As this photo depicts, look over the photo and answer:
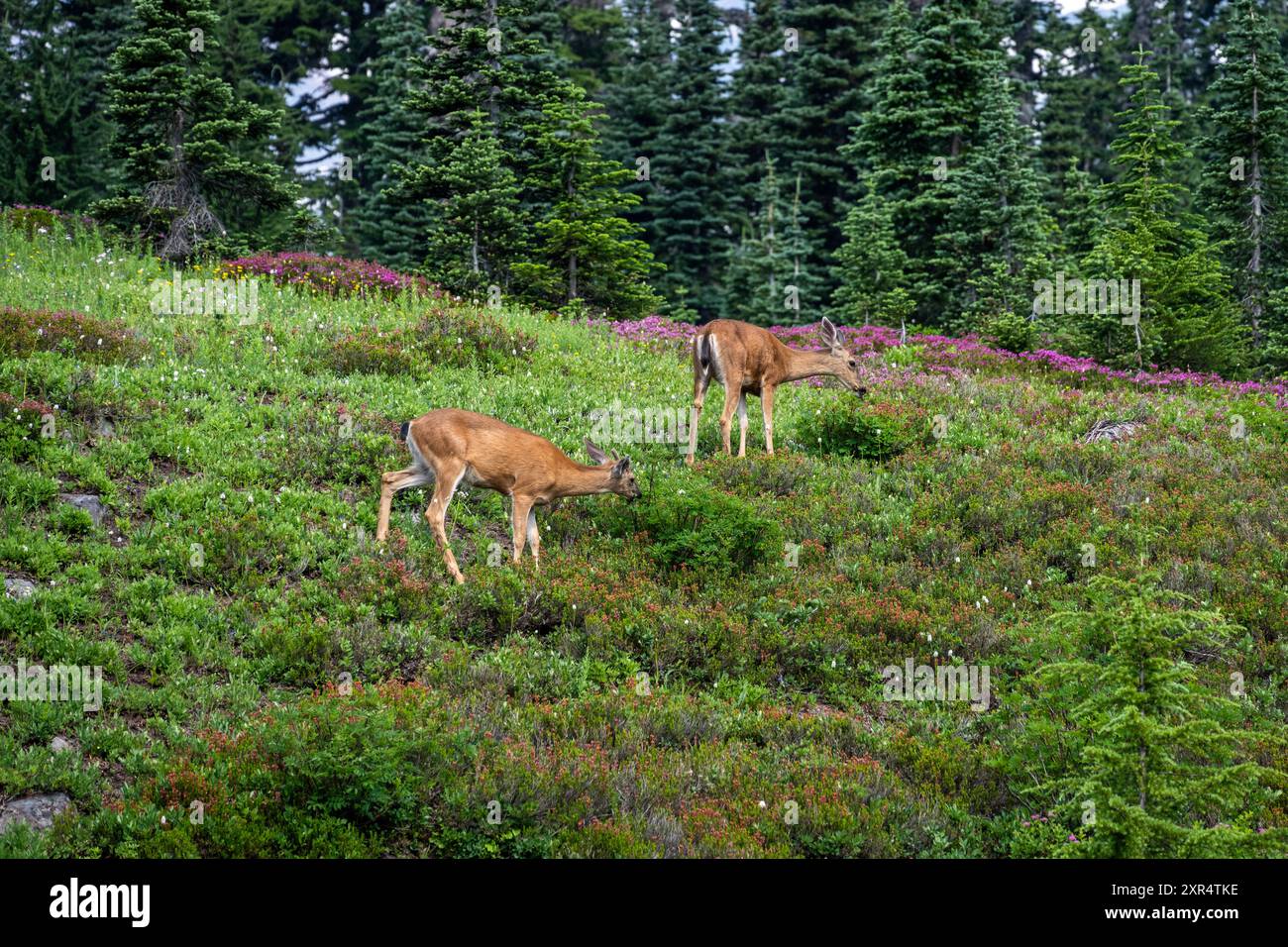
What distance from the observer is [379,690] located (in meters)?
8.66

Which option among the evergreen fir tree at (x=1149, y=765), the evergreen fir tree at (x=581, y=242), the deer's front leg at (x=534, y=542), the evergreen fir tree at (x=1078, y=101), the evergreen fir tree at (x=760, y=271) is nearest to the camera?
the evergreen fir tree at (x=1149, y=765)

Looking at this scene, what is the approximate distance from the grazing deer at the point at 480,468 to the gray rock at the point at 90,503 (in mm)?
2642

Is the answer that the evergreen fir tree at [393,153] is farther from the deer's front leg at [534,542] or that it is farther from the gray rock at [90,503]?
the deer's front leg at [534,542]

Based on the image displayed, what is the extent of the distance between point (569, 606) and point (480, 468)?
1.87 metres

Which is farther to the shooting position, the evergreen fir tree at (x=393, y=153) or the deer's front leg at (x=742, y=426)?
the evergreen fir tree at (x=393, y=153)

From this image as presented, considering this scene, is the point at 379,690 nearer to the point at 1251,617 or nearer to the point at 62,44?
the point at 1251,617

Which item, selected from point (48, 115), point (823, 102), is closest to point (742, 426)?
point (48, 115)

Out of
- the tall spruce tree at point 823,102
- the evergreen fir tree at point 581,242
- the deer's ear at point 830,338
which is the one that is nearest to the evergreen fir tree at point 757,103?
the tall spruce tree at point 823,102

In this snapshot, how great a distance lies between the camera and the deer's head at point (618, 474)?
40.8 feet

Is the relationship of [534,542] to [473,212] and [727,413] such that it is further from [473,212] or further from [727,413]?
[473,212]

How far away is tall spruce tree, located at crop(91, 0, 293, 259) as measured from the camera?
2520cm
